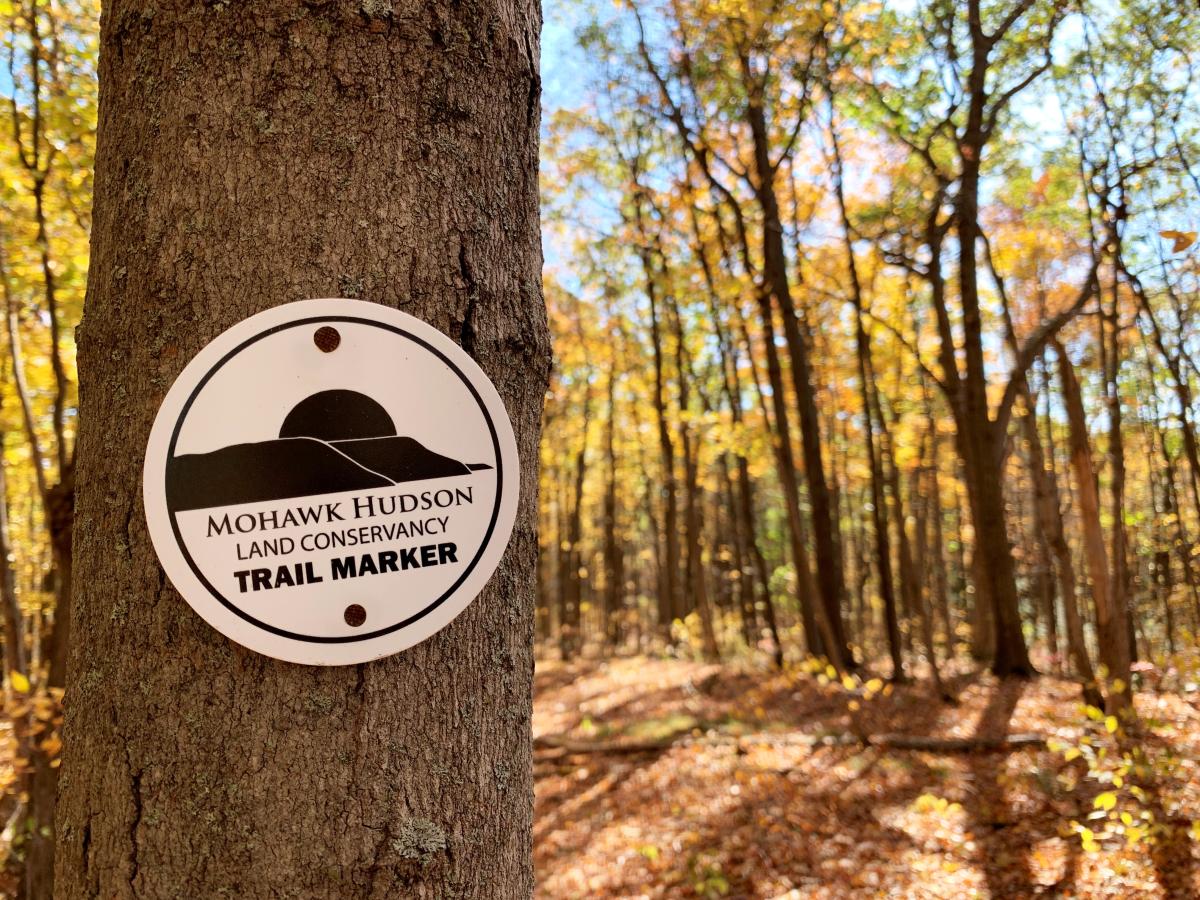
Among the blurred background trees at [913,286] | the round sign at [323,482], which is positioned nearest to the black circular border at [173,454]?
the round sign at [323,482]

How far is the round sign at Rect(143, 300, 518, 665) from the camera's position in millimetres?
823

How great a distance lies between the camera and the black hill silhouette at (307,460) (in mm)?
833

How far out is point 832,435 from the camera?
1786cm

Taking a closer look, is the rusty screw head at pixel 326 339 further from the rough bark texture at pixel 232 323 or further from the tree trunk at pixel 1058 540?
the tree trunk at pixel 1058 540

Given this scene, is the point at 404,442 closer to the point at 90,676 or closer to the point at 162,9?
the point at 90,676

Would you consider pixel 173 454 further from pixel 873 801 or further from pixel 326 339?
pixel 873 801

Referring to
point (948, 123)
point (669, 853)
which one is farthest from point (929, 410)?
point (669, 853)

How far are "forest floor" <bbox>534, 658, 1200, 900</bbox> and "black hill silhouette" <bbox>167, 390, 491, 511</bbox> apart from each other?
4.01m

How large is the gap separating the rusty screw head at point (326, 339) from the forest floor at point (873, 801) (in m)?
4.11

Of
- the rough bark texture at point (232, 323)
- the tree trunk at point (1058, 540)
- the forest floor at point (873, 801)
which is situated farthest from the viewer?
the tree trunk at point (1058, 540)

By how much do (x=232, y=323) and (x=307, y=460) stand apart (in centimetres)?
17

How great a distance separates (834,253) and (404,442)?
44.0ft

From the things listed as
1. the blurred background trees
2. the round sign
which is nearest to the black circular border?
the round sign

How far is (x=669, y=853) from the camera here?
17.5 ft
